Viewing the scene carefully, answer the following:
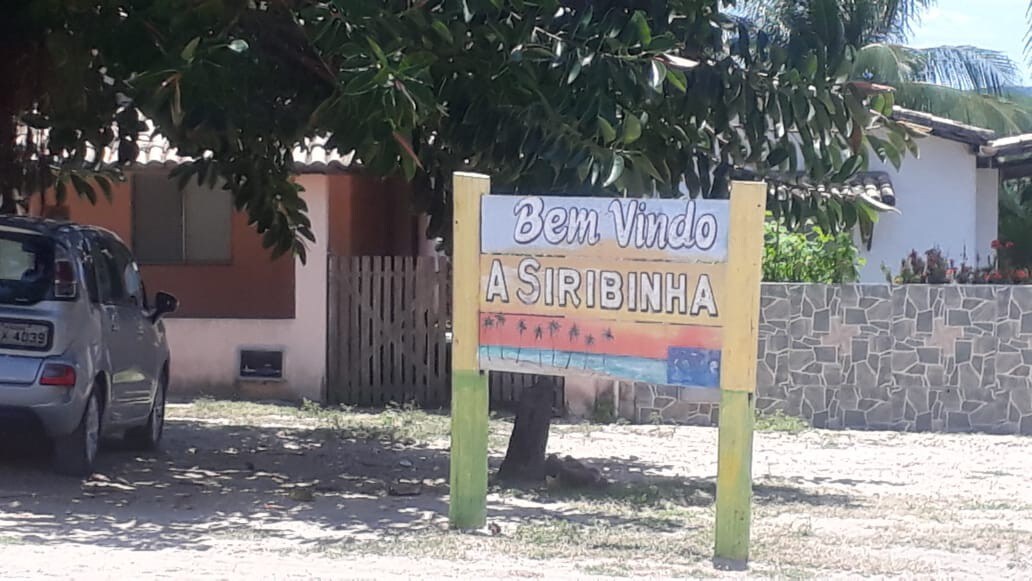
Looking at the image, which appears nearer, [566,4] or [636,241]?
[636,241]

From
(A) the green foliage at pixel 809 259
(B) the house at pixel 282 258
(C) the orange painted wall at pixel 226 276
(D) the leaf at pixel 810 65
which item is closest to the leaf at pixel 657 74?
(D) the leaf at pixel 810 65

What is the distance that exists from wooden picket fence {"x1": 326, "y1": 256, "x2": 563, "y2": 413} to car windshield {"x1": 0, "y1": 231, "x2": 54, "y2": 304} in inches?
259

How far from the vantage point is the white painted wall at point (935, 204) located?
741 inches

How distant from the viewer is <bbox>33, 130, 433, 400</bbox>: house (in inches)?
641

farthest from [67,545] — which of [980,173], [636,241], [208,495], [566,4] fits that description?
[980,173]

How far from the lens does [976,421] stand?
14422mm

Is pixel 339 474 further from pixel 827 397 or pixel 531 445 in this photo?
pixel 827 397

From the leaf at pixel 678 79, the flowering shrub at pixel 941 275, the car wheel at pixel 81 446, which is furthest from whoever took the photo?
the flowering shrub at pixel 941 275

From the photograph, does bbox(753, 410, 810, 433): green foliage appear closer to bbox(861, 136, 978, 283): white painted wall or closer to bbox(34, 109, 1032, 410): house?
bbox(34, 109, 1032, 410): house

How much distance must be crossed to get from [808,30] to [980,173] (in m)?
12.1

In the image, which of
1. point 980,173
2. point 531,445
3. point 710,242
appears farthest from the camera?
point 980,173

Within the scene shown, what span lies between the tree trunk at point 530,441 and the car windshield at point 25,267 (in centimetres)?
357

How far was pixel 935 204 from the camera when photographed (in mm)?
18906

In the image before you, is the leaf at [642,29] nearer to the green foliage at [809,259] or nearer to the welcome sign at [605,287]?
the welcome sign at [605,287]
